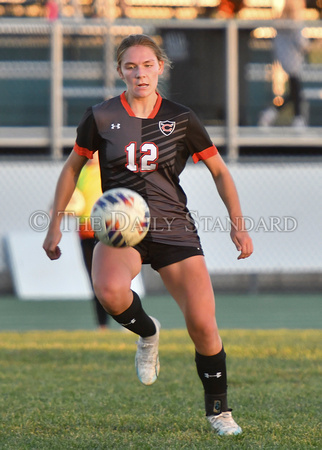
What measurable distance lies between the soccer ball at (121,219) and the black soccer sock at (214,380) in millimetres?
776

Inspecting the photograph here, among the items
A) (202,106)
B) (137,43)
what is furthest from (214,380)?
(202,106)

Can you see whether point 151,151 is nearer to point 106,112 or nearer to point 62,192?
point 106,112

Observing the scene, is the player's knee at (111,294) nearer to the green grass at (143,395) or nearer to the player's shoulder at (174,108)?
the green grass at (143,395)

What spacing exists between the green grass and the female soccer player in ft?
1.14

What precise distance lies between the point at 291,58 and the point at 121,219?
10.1 metres

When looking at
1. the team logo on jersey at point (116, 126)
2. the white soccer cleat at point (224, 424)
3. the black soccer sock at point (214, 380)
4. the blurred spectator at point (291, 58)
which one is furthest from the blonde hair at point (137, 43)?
the blurred spectator at point (291, 58)

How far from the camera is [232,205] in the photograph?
15.4ft

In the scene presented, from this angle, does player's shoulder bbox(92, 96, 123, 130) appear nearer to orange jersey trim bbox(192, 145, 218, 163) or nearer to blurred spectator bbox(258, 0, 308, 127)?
orange jersey trim bbox(192, 145, 218, 163)

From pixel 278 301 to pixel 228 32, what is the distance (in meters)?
4.43

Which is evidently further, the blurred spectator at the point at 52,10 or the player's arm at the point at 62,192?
the blurred spectator at the point at 52,10

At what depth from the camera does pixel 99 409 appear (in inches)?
212

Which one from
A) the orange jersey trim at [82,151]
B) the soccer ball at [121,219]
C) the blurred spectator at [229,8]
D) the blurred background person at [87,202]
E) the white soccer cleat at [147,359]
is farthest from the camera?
the blurred spectator at [229,8]

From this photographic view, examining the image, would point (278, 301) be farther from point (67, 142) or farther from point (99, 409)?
point (99, 409)

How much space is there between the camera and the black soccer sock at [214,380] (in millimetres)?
4672
